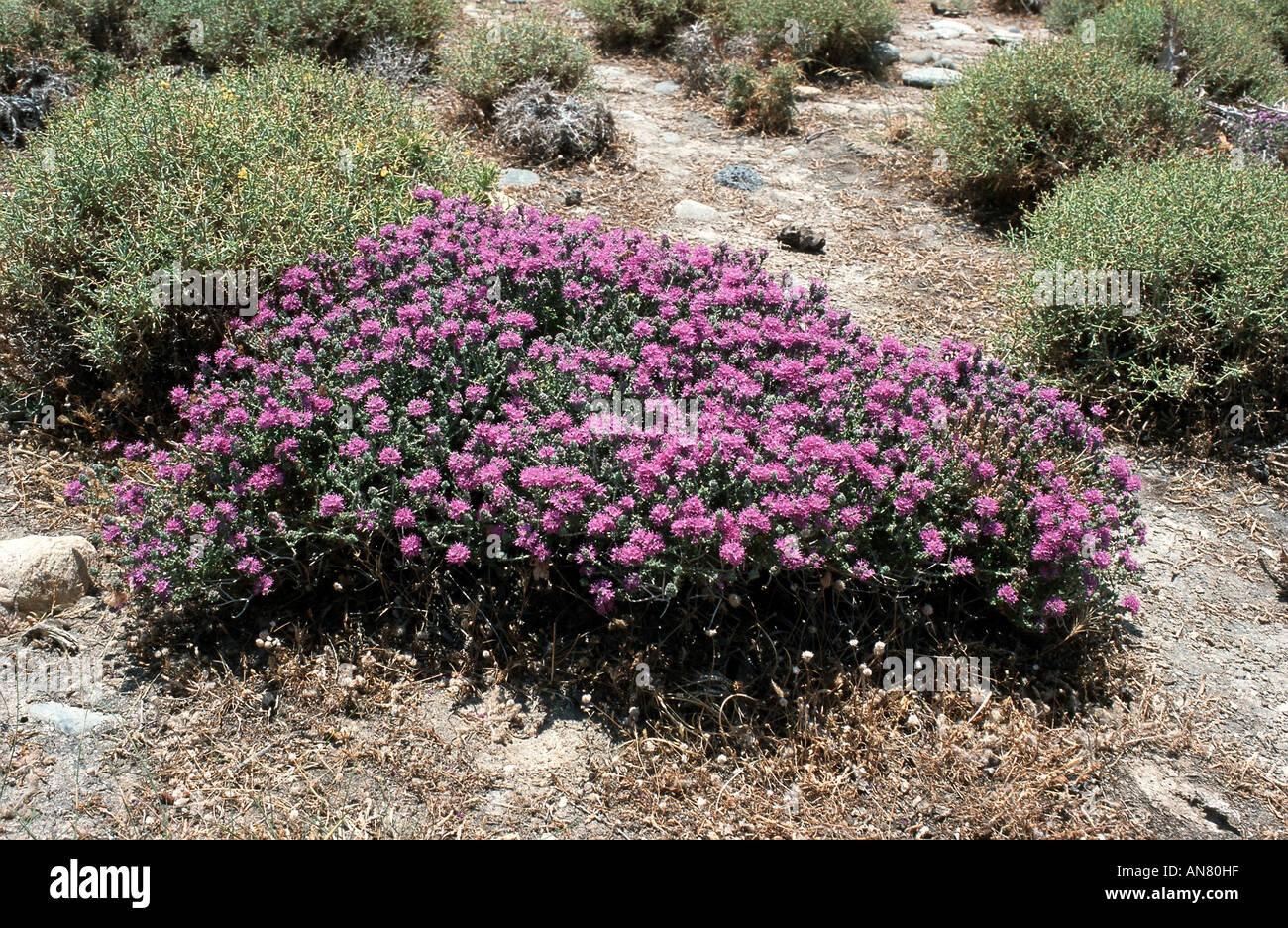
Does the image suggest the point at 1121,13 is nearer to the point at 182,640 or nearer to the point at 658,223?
the point at 658,223

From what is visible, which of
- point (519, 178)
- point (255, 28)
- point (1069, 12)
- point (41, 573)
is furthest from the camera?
point (1069, 12)

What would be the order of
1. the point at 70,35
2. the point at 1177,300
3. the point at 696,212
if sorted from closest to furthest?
the point at 1177,300, the point at 696,212, the point at 70,35

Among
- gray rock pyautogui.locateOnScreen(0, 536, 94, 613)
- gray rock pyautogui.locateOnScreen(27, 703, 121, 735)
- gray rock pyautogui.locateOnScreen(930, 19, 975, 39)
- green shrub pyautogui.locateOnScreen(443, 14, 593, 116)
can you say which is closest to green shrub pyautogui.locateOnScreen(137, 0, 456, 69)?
green shrub pyautogui.locateOnScreen(443, 14, 593, 116)

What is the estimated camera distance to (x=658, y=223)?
681 cm

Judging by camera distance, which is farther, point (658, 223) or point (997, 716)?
point (658, 223)

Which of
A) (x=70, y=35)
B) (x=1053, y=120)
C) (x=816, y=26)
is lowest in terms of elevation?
(x=70, y=35)

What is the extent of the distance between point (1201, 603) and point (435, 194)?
13.3 feet

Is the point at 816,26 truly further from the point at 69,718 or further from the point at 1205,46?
the point at 69,718

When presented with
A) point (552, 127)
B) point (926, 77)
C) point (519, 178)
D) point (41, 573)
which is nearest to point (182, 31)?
point (552, 127)

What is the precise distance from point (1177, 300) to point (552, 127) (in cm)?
467

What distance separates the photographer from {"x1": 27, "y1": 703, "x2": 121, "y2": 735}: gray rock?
10.8 feet

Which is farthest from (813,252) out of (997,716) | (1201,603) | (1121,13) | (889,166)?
(1121,13)

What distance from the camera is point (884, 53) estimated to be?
10.5 m

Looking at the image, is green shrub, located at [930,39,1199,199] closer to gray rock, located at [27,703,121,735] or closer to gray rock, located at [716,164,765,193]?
gray rock, located at [716,164,765,193]
